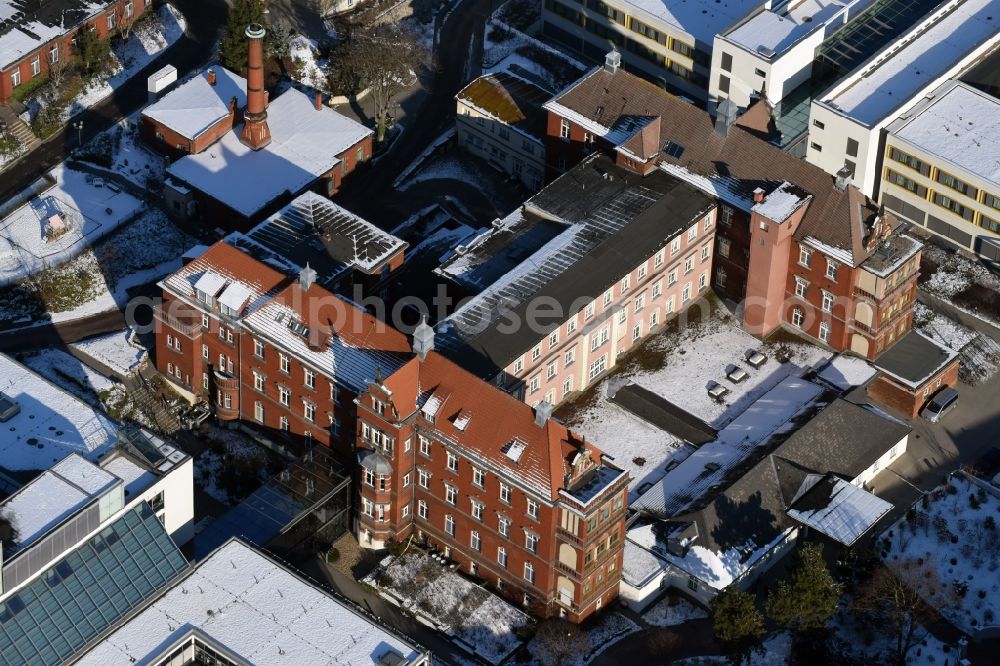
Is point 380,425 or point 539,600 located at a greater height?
point 380,425

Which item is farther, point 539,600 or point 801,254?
point 801,254

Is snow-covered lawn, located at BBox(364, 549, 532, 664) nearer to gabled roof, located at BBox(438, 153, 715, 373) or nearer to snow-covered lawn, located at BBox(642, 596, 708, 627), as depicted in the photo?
snow-covered lawn, located at BBox(642, 596, 708, 627)

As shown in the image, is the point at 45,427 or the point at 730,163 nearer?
the point at 45,427

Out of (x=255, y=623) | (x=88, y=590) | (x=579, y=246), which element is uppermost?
(x=579, y=246)

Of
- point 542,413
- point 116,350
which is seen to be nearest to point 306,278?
point 116,350

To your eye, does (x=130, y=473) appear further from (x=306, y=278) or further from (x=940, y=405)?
(x=940, y=405)

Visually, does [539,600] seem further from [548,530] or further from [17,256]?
[17,256]

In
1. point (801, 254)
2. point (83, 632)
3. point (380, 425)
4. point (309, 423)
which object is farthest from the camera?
point (801, 254)

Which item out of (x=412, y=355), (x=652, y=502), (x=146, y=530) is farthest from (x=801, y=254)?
(x=146, y=530)
